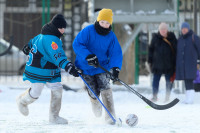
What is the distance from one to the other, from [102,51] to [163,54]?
3.28 m

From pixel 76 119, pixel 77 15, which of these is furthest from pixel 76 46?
pixel 77 15

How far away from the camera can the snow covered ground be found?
514 cm

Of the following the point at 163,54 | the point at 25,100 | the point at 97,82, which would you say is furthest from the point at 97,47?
the point at 163,54

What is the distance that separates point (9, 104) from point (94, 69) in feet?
10.3

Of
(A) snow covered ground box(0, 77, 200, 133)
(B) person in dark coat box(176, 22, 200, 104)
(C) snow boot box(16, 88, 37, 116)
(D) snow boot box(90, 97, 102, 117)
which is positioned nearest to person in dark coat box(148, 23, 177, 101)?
(B) person in dark coat box(176, 22, 200, 104)

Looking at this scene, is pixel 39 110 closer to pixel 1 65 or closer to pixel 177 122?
pixel 177 122

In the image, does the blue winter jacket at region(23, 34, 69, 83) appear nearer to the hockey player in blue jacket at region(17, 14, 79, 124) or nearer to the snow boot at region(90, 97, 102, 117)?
the hockey player in blue jacket at region(17, 14, 79, 124)

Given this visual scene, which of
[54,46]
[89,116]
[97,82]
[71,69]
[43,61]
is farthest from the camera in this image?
[89,116]

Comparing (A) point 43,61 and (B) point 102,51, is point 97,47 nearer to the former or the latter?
(B) point 102,51

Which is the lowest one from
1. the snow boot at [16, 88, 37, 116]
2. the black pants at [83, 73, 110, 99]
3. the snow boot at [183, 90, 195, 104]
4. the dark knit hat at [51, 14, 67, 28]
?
the snow boot at [183, 90, 195, 104]

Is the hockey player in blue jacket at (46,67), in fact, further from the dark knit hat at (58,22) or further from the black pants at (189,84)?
the black pants at (189,84)

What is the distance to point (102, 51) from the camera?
223 inches

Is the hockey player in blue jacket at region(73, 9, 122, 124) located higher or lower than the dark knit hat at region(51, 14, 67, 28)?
lower

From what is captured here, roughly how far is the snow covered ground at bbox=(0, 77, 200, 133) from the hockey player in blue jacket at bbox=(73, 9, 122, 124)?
0.43 m
